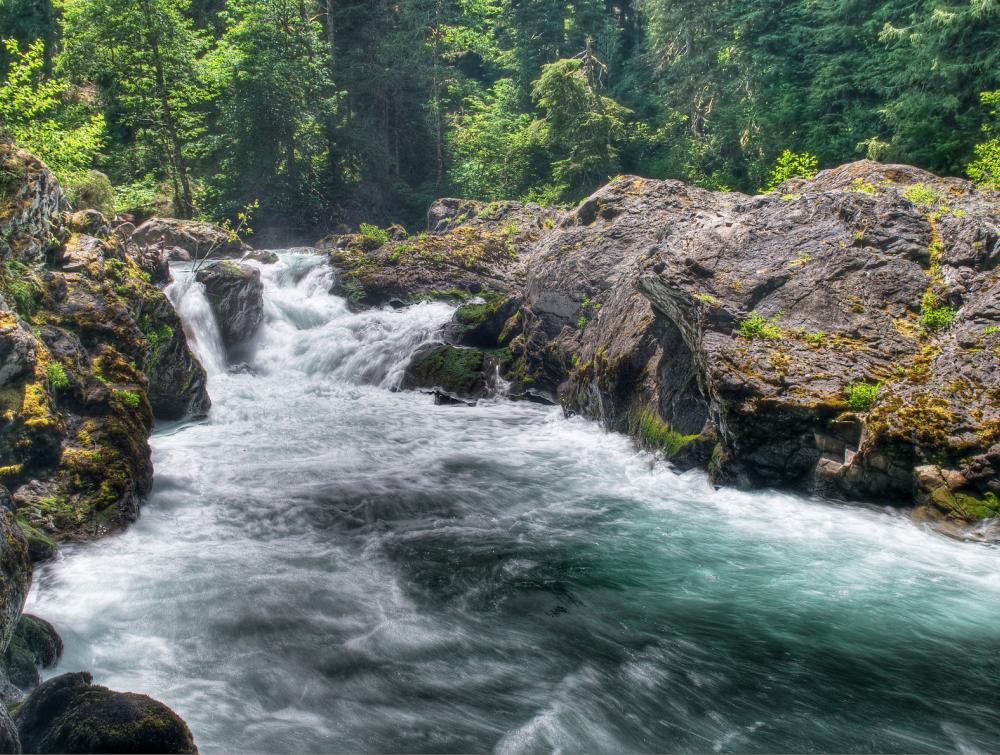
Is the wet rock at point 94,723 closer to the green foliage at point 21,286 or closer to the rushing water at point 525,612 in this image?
the rushing water at point 525,612

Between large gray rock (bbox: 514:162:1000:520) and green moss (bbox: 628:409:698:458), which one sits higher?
large gray rock (bbox: 514:162:1000:520)

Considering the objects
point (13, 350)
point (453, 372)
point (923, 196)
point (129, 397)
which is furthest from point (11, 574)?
point (923, 196)

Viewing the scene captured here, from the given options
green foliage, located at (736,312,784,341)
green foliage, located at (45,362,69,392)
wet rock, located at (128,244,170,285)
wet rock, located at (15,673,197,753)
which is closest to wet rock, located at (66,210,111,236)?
green foliage, located at (45,362,69,392)

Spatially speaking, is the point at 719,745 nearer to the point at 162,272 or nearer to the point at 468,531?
the point at 468,531

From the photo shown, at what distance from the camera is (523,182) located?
104 feet

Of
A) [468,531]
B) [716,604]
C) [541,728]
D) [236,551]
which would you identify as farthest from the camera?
[468,531]

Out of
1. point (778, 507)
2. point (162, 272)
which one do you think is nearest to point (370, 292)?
point (162, 272)

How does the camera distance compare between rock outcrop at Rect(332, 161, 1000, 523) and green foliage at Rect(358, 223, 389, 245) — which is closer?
rock outcrop at Rect(332, 161, 1000, 523)

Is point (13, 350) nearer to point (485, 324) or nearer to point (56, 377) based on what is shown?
point (56, 377)

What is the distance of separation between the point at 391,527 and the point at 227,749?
351cm

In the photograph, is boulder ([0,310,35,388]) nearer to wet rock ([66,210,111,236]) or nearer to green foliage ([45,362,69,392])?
green foliage ([45,362,69,392])

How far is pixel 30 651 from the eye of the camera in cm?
416

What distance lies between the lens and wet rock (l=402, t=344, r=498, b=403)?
1333cm

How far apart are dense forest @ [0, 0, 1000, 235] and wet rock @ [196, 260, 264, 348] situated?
345cm
